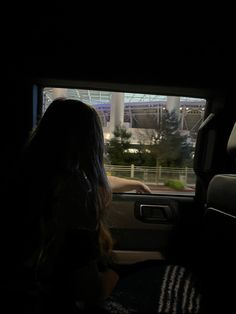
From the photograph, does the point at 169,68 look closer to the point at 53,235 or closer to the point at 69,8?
the point at 69,8

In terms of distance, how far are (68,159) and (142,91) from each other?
1340 millimetres

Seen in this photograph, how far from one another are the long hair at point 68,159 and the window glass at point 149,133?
940mm

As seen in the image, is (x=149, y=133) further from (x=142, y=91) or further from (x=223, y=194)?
(x=223, y=194)

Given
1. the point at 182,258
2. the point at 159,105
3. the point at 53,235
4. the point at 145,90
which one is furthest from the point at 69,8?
the point at 182,258

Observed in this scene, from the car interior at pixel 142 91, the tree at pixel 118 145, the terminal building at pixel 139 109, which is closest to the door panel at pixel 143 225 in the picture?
the car interior at pixel 142 91

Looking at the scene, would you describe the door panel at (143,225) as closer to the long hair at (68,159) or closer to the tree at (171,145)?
the tree at (171,145)

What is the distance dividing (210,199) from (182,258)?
3.65 feet

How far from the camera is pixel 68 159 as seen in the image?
4.16 feet

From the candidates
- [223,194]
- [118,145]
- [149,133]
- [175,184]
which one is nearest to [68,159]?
[223,194]

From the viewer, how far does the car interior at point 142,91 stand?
220 cm

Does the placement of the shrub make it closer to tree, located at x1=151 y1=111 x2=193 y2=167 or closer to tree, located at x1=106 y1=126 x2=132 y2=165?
tree, located at x1=151 y1=111 x2=193 y2=167

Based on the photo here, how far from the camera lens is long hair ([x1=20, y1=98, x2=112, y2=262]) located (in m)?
1.20

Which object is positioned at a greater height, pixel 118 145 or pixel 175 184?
pixel 118 145

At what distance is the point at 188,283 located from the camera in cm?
140
